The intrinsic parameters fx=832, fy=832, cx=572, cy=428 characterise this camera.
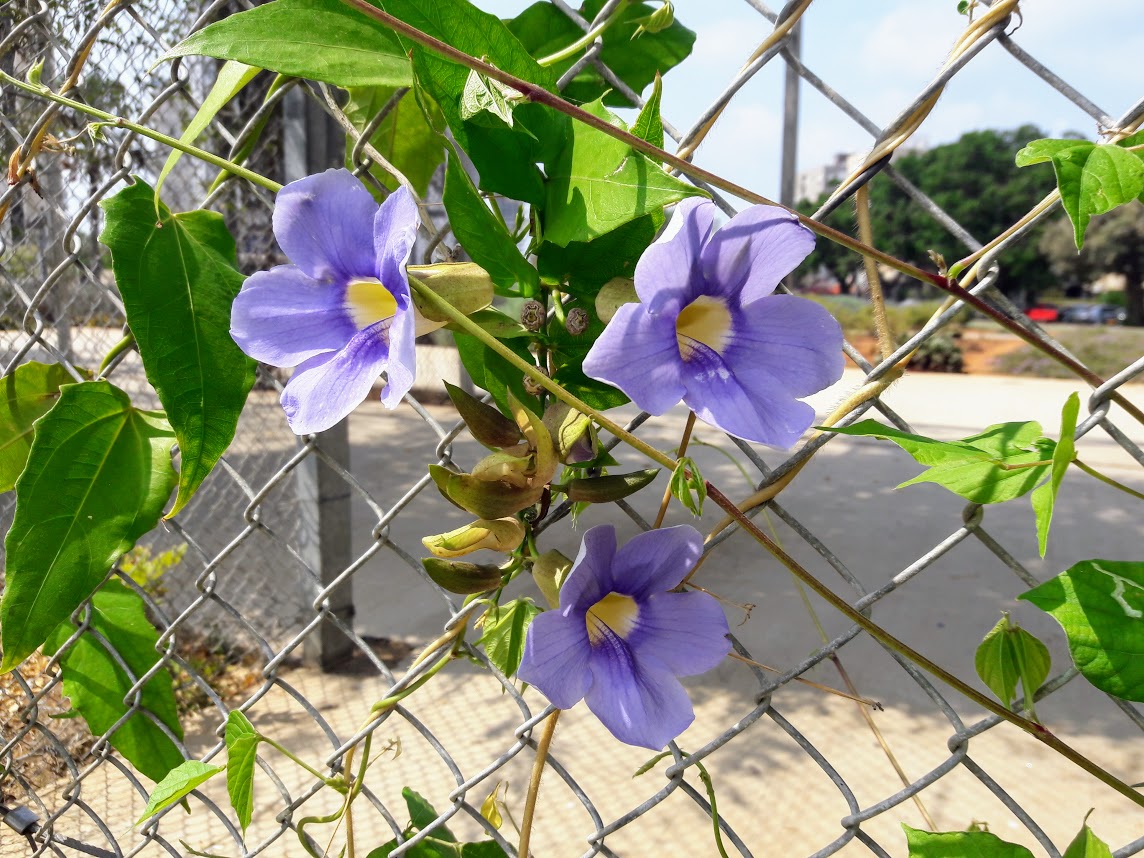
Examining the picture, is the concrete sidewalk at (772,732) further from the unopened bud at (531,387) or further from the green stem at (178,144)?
the green stem at (178,144)

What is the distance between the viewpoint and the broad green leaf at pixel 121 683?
1.01 m

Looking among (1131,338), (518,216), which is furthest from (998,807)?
(1131,338)

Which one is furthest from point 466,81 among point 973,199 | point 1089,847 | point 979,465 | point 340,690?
point 973,199

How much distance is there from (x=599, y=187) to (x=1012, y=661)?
0.42 metres

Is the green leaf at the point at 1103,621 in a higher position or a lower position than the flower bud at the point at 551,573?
lower

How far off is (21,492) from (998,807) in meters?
2.13

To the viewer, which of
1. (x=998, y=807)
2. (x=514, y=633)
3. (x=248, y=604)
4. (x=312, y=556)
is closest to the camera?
(x=514, y=633)

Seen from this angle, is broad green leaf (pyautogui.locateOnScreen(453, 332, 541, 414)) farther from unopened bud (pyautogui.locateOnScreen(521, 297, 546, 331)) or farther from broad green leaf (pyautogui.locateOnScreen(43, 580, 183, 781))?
broad green leaf (pyautogui.locateOnScreen(43, 580, 183, 781))

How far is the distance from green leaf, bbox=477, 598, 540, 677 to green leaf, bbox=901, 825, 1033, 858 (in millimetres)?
296

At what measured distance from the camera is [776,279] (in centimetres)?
49

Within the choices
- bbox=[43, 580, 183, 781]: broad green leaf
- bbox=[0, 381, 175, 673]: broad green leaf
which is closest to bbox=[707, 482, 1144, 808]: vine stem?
bbox=[0, 381, 175, 673]: broad green leaf

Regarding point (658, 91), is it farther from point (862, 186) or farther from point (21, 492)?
point (21, 492)

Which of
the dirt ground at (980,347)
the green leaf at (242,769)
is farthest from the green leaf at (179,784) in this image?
the dirt ground at (980,347)

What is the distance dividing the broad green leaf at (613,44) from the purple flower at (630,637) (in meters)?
0.38
